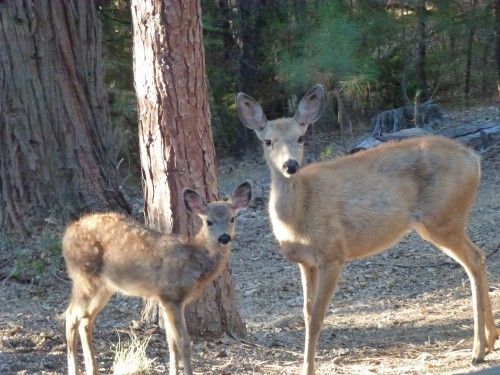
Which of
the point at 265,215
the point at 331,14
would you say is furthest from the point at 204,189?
the point at 331,14

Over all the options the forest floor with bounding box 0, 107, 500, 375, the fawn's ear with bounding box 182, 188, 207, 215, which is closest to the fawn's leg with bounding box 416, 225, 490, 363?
the forest floor with bounding box 0, 107, 500, 375

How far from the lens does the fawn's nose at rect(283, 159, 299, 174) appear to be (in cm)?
765

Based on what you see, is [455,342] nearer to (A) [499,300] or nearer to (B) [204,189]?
(A) [499,300]

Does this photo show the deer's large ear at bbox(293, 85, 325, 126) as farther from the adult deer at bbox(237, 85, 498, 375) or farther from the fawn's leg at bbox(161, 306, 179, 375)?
the fawn's leg at bbox(161, 306, 179, 375)

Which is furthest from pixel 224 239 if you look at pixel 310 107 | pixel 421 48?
pixel 421 48

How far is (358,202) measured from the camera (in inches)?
320

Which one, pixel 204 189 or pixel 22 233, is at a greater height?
pixel 204 189

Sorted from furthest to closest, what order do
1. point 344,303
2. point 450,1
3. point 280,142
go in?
1. point 450,1
2. point 344,303
3. point 280,142

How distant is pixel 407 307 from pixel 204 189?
9.92 feet

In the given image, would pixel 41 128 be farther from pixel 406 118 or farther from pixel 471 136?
pixel 406 118

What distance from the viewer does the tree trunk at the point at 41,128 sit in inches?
458

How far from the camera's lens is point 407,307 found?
1026 cm

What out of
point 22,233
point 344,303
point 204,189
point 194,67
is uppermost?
point 194,67

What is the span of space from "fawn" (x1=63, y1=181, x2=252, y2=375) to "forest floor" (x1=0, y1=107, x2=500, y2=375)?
60 centimetres
